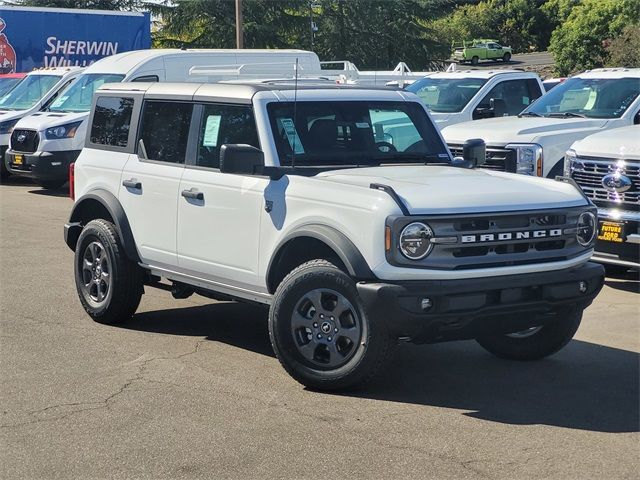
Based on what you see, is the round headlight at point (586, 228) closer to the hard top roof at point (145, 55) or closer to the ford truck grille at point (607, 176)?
the ford truck grille at point (607, 176)

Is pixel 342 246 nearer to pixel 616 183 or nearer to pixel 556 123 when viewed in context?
pixel 616 183

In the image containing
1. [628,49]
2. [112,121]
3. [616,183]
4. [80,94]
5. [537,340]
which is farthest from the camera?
[628,49]

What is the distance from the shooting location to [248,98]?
7059 millimetres

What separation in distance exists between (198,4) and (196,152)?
3369 centimetres

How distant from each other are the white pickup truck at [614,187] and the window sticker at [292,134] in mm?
3691

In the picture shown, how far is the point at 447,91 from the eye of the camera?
1525 cm

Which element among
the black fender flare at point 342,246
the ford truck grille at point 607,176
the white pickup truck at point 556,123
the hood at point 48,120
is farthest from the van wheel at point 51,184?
the black fender flare at point 342,246

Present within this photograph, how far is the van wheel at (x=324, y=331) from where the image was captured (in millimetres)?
6016

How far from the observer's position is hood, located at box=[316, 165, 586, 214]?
6000mm

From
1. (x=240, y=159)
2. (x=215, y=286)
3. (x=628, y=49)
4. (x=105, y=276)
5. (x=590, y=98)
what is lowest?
(x=105, y=276)

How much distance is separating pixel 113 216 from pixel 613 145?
4787 millimetres

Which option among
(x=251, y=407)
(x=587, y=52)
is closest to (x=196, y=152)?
(x=251, y=407)

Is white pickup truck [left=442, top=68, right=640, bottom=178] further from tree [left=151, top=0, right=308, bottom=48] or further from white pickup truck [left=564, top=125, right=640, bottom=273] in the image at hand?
tree [left=151, top=0, right=308, bottom=48]

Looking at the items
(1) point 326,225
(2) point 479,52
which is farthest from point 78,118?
(2) point 479,52
